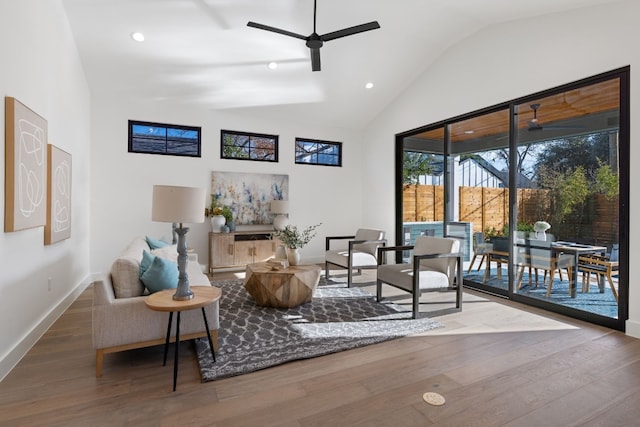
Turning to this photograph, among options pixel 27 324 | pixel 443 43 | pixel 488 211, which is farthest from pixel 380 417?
pixel 443 43

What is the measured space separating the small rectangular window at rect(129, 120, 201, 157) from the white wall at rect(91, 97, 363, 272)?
10 cm

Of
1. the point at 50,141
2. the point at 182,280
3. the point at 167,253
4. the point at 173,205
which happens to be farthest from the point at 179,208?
the point at 50,141

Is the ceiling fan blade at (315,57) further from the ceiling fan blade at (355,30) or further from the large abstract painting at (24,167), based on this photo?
the large abstract painting at (24,167)

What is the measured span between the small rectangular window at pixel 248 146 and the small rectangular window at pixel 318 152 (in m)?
0.54

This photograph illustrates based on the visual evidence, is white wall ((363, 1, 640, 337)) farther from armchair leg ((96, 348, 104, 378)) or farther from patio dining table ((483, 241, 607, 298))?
armchair leg ((96, 348, 104, 378))

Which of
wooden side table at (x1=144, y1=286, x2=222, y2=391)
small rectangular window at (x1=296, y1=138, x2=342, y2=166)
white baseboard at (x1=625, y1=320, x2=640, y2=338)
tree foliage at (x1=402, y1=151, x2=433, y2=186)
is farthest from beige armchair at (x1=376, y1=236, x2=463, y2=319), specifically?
small rectangular window at (x1=296, y1=138, x2=342, y2=166)

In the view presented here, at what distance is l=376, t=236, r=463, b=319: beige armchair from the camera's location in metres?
3.71

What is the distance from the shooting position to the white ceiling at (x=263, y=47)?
155 inches

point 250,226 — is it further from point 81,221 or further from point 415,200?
point 415,200

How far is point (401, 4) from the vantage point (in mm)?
4191

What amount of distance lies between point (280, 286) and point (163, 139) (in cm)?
361

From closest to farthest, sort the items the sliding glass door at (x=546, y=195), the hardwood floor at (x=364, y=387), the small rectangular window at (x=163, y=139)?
the hardwood floor at (x=364, y=387) < the sliding glass door at (x=546, y=195) < the small rectangular window at (x=163, y=139)

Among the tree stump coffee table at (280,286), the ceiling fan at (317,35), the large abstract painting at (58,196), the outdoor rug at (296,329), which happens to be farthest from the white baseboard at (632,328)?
the large abstract painting at (58,196)

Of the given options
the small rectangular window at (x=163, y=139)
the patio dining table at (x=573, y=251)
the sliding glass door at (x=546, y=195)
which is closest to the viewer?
the sliding glass door at (x=546, y=195)
